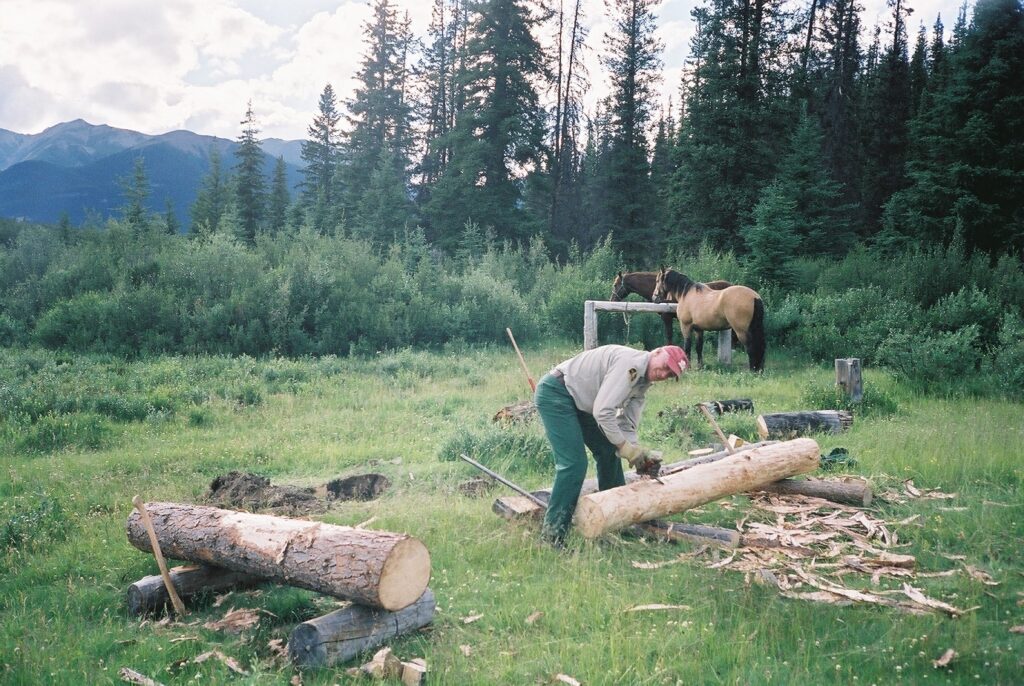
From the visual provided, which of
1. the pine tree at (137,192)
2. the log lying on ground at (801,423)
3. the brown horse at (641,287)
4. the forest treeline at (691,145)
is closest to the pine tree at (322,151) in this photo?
the forest treeline at (691,145)

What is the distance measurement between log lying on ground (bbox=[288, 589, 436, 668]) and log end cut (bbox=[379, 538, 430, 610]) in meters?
0.20

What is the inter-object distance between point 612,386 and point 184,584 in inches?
146

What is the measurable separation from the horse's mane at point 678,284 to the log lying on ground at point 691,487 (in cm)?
848

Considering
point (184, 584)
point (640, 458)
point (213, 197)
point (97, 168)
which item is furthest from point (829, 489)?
point (97, 168)

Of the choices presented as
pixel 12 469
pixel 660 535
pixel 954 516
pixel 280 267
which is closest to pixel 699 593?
pixel 660 535

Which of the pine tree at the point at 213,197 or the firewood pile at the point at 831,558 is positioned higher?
the pine tree at the point at 213,197

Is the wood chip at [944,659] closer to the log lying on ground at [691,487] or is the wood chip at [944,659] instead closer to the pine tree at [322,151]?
the log lying on ground at [691,487]

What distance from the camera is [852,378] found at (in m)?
10.9

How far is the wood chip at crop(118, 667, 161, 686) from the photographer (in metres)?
3.92

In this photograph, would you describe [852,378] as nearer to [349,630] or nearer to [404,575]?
[404,575]

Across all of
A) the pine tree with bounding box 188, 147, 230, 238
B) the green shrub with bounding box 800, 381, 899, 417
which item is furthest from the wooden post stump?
the pine tree with bounding box 188, 147, 230, 238

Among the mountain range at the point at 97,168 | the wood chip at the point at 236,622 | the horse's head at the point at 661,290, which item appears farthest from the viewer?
the mountain range at the point at 97,168

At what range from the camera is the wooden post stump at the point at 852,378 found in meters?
10.9

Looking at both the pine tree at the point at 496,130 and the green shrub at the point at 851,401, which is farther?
the pine tree at the point at 496,130
